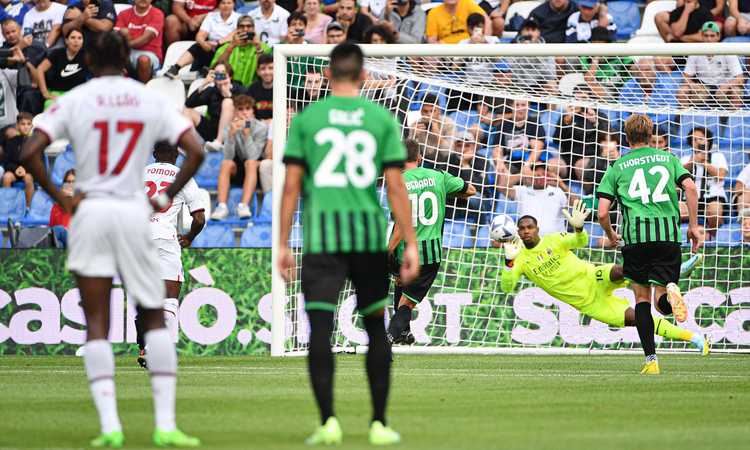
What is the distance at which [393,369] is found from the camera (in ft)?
40.2

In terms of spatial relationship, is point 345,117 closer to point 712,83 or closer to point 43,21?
point 712,83

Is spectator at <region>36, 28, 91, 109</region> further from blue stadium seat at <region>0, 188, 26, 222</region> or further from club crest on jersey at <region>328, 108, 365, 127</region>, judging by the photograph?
club crest on jersey at <region>328, 108, 365, 127</region>

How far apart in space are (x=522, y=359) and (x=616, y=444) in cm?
793

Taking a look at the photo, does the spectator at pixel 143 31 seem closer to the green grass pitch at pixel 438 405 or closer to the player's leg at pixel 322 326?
the green grass pitch at pixel 438 405

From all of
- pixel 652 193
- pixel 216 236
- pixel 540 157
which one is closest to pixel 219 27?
pixel 216 236

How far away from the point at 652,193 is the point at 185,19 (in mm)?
11119

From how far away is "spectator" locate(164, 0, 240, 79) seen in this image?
20047 mm

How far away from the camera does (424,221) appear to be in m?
13.3

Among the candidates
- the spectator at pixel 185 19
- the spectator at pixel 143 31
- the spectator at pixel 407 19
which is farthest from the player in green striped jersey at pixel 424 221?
the spectator at pixel 185 19

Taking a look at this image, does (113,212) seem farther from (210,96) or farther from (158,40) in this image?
(158,40)

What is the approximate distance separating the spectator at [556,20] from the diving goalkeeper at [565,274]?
5084mm

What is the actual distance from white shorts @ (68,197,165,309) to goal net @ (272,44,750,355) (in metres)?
8.98

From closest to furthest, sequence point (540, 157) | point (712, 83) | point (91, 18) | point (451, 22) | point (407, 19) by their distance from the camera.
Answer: point (712, 83) → point (540, 157) → point (451, 22) → point (407, 19) → point (91, 18)

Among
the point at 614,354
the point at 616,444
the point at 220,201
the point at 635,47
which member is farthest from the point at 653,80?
the point at 616,444
